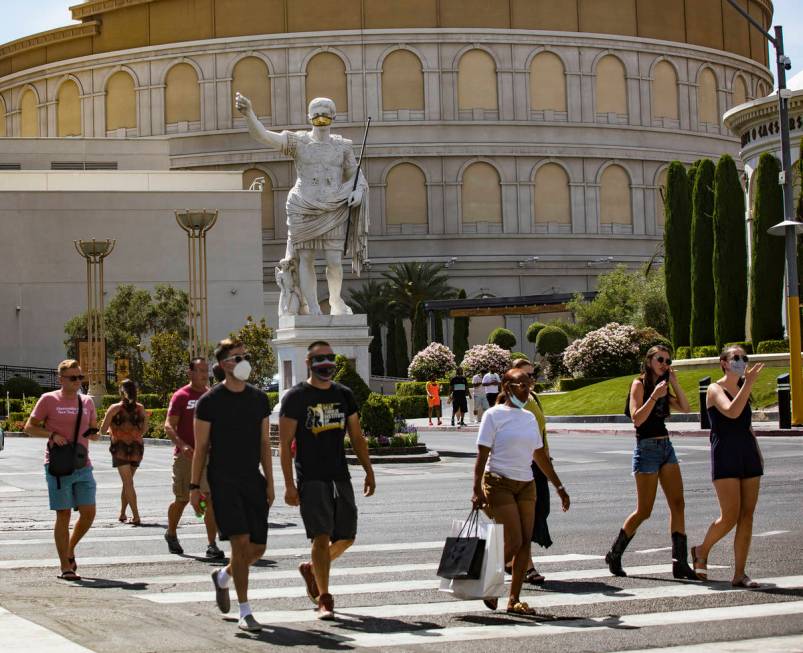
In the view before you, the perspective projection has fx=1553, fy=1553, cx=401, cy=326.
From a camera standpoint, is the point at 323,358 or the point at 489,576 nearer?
the point at 489,576

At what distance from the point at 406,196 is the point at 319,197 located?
6063 centimetres

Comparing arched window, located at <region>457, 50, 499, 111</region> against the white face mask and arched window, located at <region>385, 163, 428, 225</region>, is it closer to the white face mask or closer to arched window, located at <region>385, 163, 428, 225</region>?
arched window, located at <region>385, 163, 428, 225</region>

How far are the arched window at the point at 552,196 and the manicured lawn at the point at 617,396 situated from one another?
140 ft

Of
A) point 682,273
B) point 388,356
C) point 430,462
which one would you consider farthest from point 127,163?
point 430,462

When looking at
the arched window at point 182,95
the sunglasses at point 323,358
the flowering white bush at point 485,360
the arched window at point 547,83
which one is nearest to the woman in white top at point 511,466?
the sunglasses at point 323,358

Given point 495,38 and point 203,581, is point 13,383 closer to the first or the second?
point 495,38

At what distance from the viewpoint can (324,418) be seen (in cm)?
1071

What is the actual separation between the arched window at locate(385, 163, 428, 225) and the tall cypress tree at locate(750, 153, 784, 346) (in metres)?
49.0

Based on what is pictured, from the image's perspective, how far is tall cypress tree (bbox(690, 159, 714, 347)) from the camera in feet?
154

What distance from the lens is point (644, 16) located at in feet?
317

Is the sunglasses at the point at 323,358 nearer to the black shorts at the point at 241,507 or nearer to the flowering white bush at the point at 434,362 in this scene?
the black shorts at the point at 241,507

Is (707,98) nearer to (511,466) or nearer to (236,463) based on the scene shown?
(511,466)

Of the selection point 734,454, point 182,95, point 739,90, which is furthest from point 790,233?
point 739,90

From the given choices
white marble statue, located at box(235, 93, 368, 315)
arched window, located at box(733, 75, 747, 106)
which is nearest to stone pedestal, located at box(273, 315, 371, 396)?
white marble statue, located at box(235, 93, 368, 315)
